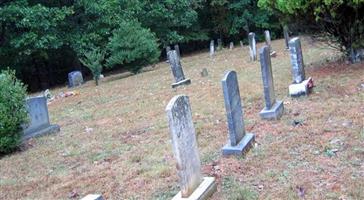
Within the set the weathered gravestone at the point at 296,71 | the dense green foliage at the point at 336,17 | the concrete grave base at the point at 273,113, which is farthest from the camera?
the dense green foliage at the point at 336,17

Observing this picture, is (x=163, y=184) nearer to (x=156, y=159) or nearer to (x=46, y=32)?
(x=156, y=159)

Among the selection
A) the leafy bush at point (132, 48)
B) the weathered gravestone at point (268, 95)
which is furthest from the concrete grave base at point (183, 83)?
the leafy bush at point (132, 48)

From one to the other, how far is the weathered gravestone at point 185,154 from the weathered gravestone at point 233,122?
38.3 inches

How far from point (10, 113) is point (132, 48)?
10807 millimetres

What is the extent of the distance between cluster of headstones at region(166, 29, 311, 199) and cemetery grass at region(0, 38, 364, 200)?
170 millimetres

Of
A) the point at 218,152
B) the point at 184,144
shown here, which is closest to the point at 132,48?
the point at 218,152

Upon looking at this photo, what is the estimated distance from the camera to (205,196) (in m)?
4.84

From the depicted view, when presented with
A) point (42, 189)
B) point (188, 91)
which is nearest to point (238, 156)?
point (42, 189)

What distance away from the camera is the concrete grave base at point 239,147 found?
594 cm

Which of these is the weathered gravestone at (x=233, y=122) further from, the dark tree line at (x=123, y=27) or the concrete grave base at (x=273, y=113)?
the dark tree line at (x=123, y=27)

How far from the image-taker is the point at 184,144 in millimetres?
4902

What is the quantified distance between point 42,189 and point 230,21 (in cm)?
2639

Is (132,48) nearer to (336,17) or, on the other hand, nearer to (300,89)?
(336,17)

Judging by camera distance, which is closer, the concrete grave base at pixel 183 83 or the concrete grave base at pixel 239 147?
the concrete grave base at pixel 239 147
